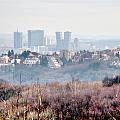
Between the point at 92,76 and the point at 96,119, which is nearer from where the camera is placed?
the point at 96,119

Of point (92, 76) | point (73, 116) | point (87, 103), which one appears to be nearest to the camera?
point (73, 116)

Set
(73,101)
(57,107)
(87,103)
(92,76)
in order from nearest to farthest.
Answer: (57,107), (87,103), (73,101), (92,76)

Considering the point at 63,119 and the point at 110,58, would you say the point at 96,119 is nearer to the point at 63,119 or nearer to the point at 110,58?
the point at 63,119

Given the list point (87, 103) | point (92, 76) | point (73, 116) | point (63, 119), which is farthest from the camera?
point (92, 76)

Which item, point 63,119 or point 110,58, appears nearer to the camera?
point 63,119

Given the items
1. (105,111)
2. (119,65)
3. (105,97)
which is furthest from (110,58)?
(105,111)

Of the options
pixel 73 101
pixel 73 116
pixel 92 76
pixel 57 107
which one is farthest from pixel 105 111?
pixel 92 76

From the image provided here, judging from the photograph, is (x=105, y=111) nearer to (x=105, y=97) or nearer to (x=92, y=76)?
(x=105, y=97)

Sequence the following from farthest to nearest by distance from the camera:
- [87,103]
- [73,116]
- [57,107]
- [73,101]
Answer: [73,101]
[87,103]
[57,107]
[73,116]
